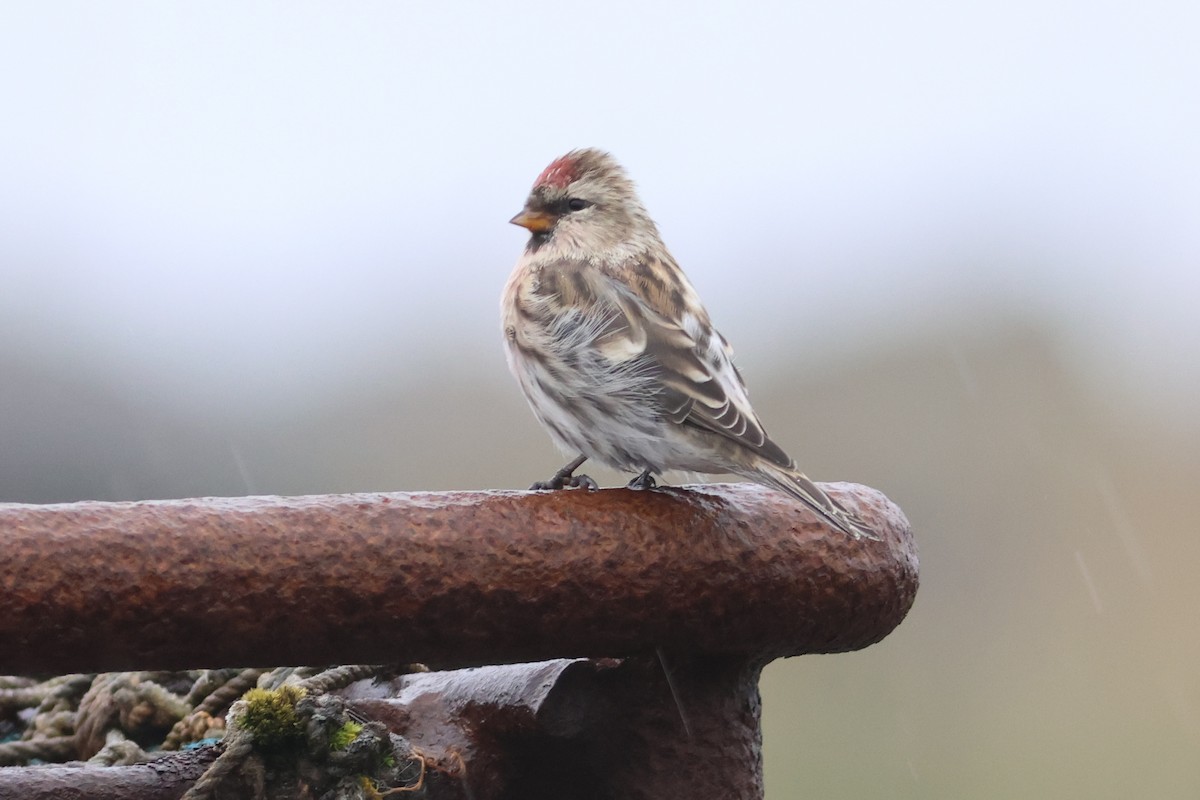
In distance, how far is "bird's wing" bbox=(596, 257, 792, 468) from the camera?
7.04ft

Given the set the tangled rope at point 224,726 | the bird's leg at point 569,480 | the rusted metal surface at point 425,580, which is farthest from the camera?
the bird's leg at point 569,480

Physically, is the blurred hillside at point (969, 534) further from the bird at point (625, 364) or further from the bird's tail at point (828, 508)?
the bird's tail at point (828, 508)

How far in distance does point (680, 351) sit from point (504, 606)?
1164mm

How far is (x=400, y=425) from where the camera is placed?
6094 mm

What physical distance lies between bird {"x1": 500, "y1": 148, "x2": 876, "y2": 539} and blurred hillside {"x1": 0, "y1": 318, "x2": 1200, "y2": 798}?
8.18 ft

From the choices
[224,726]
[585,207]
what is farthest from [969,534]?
[224,726]

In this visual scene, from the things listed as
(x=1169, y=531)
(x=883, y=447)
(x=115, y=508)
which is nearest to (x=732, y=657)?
(x=115, y=508)

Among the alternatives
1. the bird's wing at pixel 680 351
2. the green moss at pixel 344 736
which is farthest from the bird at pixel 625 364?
the green moss at pixel 344 736

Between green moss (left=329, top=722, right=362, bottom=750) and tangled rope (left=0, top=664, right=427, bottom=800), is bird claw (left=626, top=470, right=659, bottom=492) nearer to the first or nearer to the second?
tangled rope (left=0, top=664, right=427, bottom=800)

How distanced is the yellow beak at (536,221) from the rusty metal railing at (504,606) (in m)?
1.45

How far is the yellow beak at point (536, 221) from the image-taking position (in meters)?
2.92

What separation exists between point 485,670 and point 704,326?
104 cm

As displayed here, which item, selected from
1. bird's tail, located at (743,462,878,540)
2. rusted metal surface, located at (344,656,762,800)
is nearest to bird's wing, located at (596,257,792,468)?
bird's tail, located at (743,462,878,540)

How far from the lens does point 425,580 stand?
1.20 m
